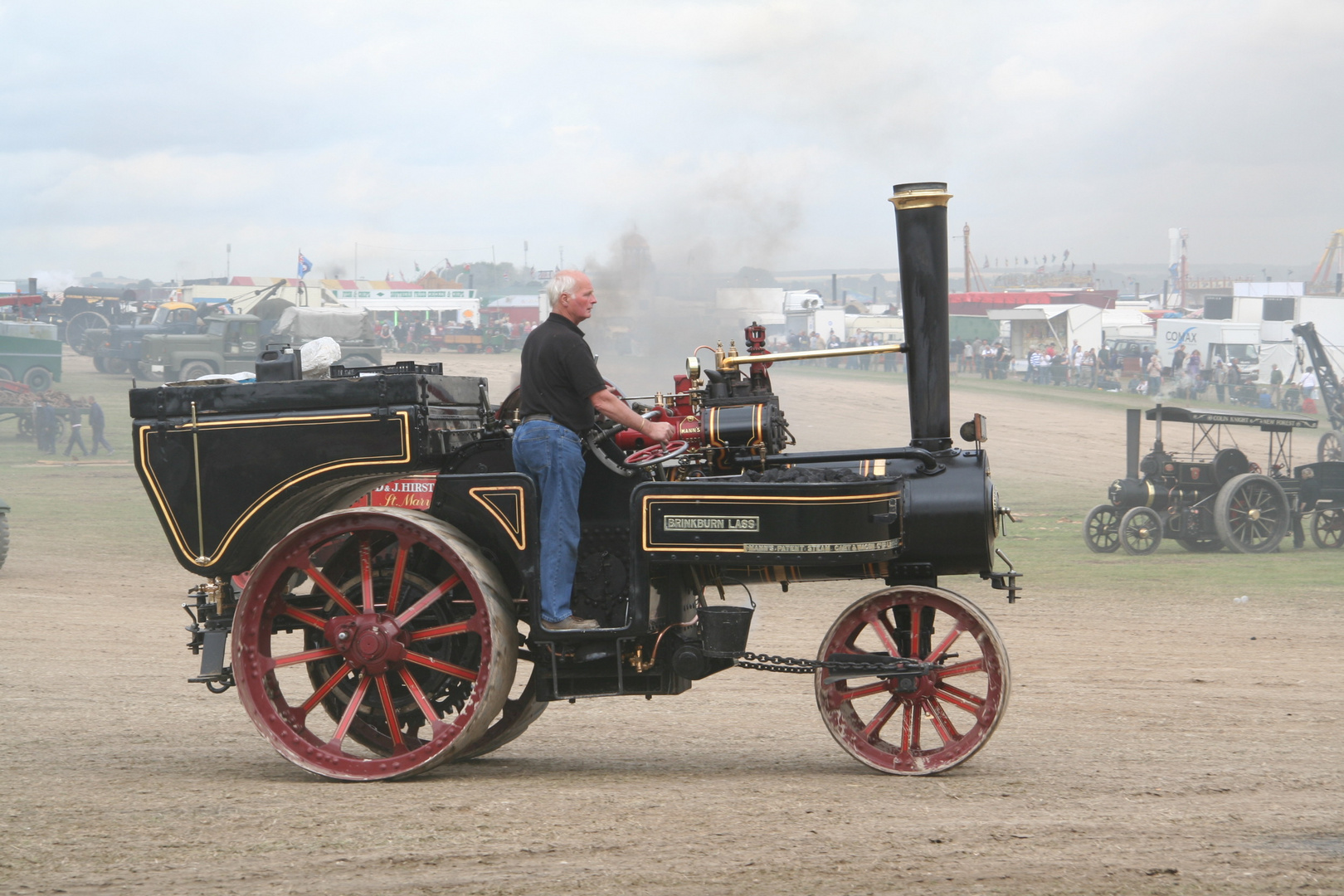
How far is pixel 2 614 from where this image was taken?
1105cm

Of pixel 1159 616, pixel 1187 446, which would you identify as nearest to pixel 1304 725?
pixel 1159 616

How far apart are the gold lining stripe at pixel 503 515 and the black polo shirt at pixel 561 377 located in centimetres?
30

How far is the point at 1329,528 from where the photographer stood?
714 inches

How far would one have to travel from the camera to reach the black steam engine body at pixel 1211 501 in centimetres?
1719

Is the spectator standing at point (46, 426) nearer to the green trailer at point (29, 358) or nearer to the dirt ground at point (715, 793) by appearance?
the green trailer at point (29, 358)

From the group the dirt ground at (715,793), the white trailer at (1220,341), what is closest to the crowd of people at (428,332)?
the white trailer at (1220,341)

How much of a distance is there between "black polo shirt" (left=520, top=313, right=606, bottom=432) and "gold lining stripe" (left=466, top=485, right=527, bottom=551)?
11.9 inches

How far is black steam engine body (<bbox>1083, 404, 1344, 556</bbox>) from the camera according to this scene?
677 inches

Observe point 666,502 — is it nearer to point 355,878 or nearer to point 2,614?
point 355,878

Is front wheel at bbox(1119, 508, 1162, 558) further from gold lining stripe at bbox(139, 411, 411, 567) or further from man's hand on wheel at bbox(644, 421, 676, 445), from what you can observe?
gold lining stripe at bbox(139, 411, 411, 567)

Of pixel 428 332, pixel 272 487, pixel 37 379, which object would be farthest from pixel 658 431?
pixel 428 332

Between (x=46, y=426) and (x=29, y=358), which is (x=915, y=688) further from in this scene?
(x=29, y=358)

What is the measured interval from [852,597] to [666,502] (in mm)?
8877

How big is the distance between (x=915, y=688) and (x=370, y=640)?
2.11m
